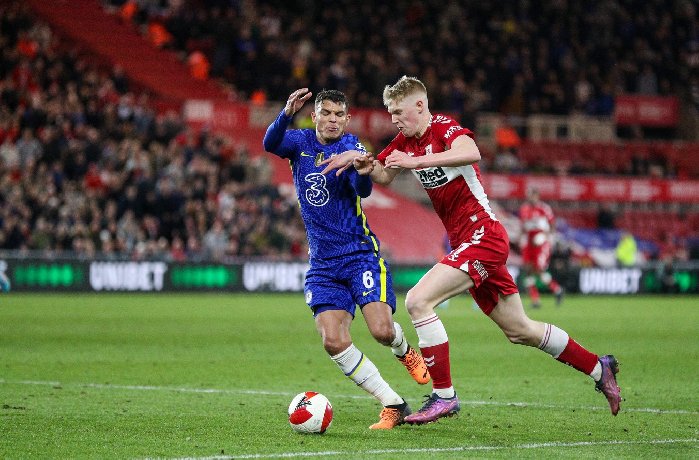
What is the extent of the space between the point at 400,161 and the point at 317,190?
32.4 inches

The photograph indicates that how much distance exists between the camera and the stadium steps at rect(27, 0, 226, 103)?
30.8 metres

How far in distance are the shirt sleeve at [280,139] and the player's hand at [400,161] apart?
2.76 feet

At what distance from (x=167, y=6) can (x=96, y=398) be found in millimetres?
24943

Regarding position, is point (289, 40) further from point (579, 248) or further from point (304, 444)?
point (304, 444)

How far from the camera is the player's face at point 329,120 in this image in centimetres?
846

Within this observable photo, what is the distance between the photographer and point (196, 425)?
26.9ft

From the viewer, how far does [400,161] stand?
7945mm

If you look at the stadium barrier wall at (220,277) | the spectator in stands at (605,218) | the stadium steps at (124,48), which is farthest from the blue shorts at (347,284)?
the spectator in stands at (605,218)

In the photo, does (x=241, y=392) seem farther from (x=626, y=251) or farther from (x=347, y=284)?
(x=626, y=251)

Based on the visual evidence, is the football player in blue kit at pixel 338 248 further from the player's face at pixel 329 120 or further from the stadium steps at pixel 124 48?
the stadium steps at pixel 124 48

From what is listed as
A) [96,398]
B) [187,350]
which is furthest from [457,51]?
[96,398]

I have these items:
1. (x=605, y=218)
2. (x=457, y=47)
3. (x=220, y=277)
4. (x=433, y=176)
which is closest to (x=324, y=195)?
(x=433, y=176)

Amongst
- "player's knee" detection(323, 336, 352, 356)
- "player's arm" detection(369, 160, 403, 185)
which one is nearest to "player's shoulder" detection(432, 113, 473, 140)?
"player's arm" detection(369, 160, 403, 185)

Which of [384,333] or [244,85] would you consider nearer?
[384,333]
